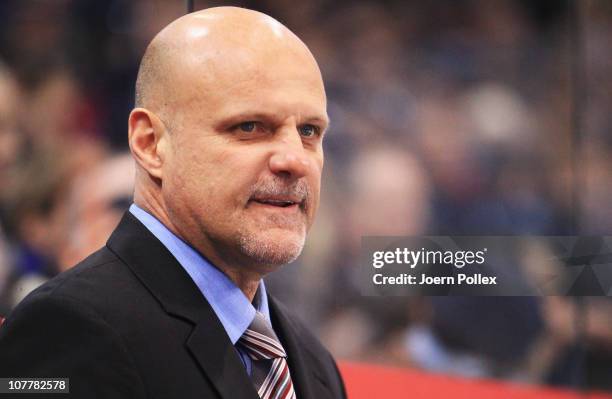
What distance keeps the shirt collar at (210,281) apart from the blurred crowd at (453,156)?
0.91 meters

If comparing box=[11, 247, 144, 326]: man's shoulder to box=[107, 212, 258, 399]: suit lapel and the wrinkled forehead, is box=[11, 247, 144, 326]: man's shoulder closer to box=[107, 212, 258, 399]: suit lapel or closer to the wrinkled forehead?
box=[107, 212, 258, 399]: suit lapel

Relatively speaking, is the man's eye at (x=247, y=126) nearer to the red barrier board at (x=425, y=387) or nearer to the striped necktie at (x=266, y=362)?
the striped necktie at (x=266, y=362)

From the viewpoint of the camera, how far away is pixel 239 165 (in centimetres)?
80

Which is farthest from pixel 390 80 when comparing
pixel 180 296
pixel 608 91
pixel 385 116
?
pixel 180 296

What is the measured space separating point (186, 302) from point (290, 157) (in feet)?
0.56

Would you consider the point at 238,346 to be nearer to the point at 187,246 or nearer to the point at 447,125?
the point at 187,246

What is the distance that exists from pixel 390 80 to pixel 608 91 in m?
0.51

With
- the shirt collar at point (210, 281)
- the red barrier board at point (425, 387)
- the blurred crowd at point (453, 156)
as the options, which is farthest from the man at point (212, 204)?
the blurred crowd at point (453, 156)

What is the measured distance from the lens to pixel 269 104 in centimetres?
81

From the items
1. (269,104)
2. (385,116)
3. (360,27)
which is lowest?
(269,104)

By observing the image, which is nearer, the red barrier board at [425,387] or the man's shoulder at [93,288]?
the man's shoulder at [93,288]

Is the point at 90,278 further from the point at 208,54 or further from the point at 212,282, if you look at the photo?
the point at 208,54

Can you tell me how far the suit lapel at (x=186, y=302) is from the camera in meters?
0.76

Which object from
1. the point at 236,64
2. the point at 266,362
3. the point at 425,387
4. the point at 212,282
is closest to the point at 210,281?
the point at 212,282
